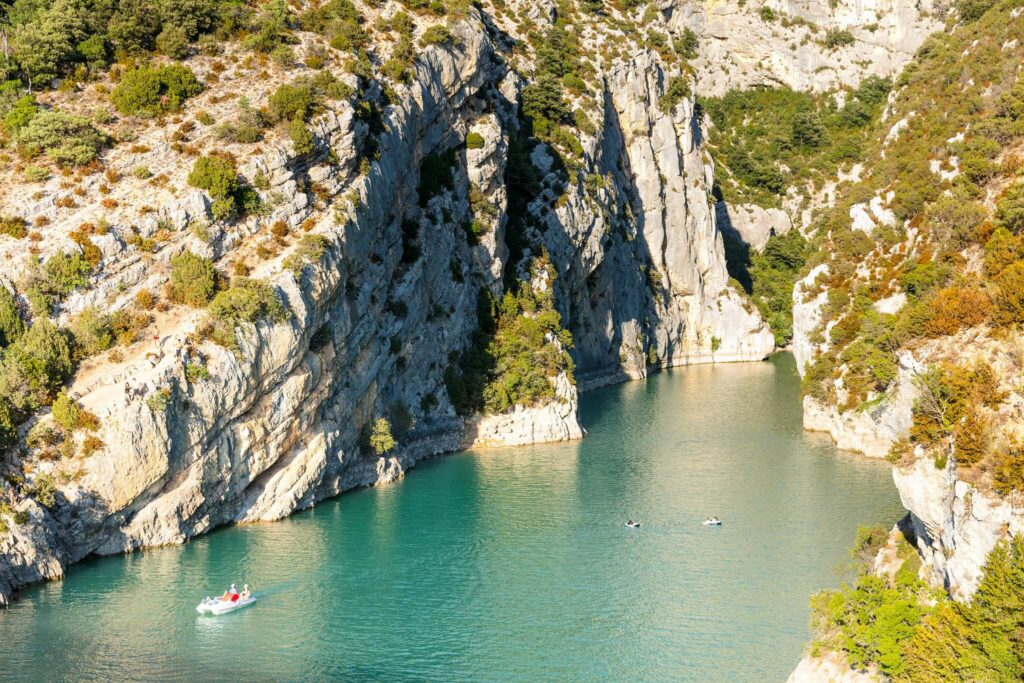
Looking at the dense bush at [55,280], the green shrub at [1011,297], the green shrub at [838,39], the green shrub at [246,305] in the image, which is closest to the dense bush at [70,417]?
the dense bush at [55,280]

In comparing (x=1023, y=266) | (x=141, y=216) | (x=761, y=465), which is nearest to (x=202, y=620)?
(x=141, y=216)

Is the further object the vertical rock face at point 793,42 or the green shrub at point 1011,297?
the vertical rock face at point 793,42

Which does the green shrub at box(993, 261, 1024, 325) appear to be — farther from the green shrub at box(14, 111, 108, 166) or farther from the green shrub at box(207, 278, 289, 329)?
the green shrub at box(14, 111, 108, 166)

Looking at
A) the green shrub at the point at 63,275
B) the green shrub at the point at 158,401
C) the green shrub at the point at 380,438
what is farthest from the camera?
the green shrub at the point at 380,438

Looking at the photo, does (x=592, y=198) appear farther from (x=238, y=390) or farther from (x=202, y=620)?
(x=202, y=620)

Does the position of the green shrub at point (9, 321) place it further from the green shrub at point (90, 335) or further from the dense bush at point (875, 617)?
the dense bush at point (875, 617)

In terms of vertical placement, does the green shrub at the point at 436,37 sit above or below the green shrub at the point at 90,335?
above

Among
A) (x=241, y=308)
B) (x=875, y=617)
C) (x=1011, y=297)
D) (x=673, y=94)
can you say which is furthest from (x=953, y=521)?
(x=673, y=94)
